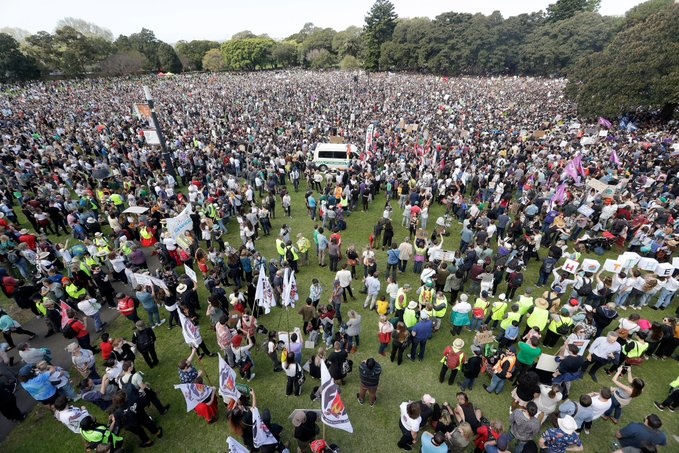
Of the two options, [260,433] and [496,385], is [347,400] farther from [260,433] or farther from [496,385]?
[496,385]

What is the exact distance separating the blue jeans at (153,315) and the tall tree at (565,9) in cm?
7953

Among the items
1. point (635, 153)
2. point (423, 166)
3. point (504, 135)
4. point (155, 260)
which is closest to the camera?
point (155, 260)

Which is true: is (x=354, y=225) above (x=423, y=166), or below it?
below

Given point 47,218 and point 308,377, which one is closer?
point 308,377

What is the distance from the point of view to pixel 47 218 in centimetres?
1337

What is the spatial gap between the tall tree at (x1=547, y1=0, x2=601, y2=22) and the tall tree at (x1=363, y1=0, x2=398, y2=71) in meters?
30.1

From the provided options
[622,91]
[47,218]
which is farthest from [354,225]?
[622,91]

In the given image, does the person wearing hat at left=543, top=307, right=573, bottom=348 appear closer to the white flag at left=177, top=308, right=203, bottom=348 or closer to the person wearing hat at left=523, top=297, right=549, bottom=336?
the person wearing hat at left=523, top=297, right=549, bottom=336

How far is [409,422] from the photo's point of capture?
548 cm

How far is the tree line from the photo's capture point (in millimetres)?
25875

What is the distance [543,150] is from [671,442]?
18.4m

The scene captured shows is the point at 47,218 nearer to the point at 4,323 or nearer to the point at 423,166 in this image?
the point at 4,323

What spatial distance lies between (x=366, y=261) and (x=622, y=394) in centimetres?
625

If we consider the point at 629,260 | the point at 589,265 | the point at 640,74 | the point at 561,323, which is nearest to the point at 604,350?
the point at 561,323
